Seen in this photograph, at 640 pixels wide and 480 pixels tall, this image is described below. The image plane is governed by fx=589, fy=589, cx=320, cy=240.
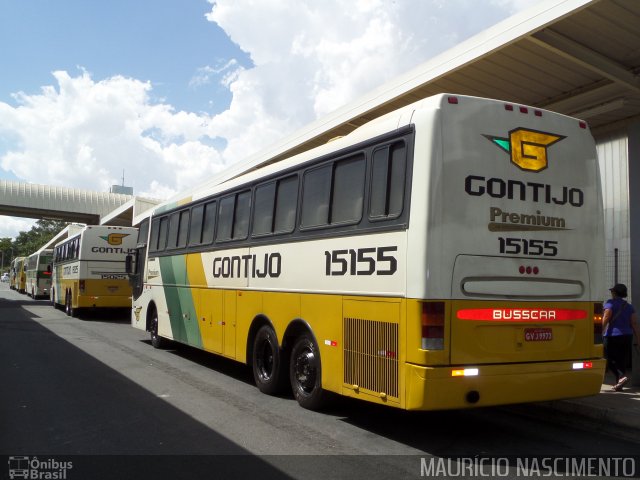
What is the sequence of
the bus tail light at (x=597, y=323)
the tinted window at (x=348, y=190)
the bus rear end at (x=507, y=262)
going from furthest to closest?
the tinted window at (x=348, y=190)
the bus tail light at (x=597, y=323)
the bus rear end at (x=507, y=262)

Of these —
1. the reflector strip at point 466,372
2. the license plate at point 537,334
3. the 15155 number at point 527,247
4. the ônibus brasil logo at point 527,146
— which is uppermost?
the ônibus brasil logo at point 527,146

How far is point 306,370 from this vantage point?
7344 mm

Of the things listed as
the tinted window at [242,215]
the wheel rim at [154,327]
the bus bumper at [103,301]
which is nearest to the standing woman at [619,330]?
the tinted window at [242,215]

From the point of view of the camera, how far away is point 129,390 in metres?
8.42

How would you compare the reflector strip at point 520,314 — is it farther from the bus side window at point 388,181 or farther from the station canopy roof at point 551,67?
the station canopy roof at point 551,67

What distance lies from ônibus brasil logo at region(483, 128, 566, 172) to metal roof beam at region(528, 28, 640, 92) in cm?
227

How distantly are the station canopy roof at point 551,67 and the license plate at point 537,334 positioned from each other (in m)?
3.88

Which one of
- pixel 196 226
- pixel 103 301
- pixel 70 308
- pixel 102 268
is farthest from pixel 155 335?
pixel 70 308

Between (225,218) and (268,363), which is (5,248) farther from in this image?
(268,363)

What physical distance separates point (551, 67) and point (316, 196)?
4445 mm

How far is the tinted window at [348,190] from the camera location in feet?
21.1

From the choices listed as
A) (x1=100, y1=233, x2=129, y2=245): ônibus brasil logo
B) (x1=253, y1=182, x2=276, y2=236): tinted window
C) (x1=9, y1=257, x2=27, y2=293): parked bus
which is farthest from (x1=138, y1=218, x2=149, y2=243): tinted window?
(x1=9, y1=257, x2=27, y2=293): parked bus

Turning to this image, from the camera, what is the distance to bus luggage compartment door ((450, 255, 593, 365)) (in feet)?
18.1

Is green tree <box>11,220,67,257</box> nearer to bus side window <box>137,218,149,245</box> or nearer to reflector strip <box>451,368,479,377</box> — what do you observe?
bus side window <box>137,218,149,245</box>
